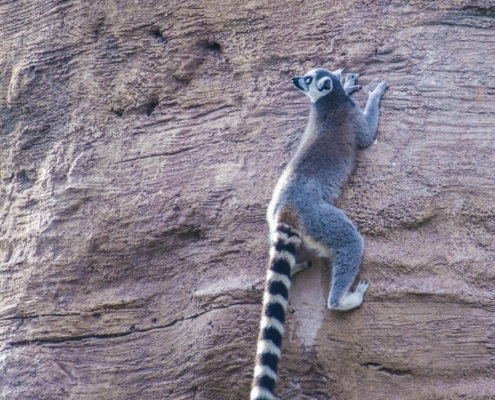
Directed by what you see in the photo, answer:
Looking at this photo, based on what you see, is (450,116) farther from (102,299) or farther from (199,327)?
(102,299)

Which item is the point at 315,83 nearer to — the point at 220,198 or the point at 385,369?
the point at 220,198

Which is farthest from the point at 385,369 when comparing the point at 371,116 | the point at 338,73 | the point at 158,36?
the point at 158,36

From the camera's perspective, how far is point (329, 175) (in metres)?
6.16

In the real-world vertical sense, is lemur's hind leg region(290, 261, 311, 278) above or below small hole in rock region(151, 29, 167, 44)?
below

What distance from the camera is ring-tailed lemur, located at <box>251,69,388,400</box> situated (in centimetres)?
541

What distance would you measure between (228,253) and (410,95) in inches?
75.1

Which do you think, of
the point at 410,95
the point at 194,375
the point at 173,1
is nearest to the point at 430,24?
the point at 410,95

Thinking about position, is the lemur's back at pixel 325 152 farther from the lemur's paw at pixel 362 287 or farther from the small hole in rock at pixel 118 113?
the small hole in rock at pixel 118 113

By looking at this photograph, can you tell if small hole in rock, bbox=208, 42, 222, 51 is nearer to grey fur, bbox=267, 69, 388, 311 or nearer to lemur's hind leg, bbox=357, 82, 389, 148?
grey fur, bbox=267, 69, 388, 311

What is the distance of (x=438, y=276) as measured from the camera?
5.88m

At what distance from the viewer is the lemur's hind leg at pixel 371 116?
641cm

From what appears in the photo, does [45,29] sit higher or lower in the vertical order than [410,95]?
higher

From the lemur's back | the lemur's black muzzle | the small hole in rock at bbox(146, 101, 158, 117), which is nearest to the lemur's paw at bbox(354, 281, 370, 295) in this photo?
the lemur's back

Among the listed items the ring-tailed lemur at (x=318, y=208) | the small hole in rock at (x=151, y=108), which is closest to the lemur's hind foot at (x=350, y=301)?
the ring-tailed lemur at (x=318, y=208)
